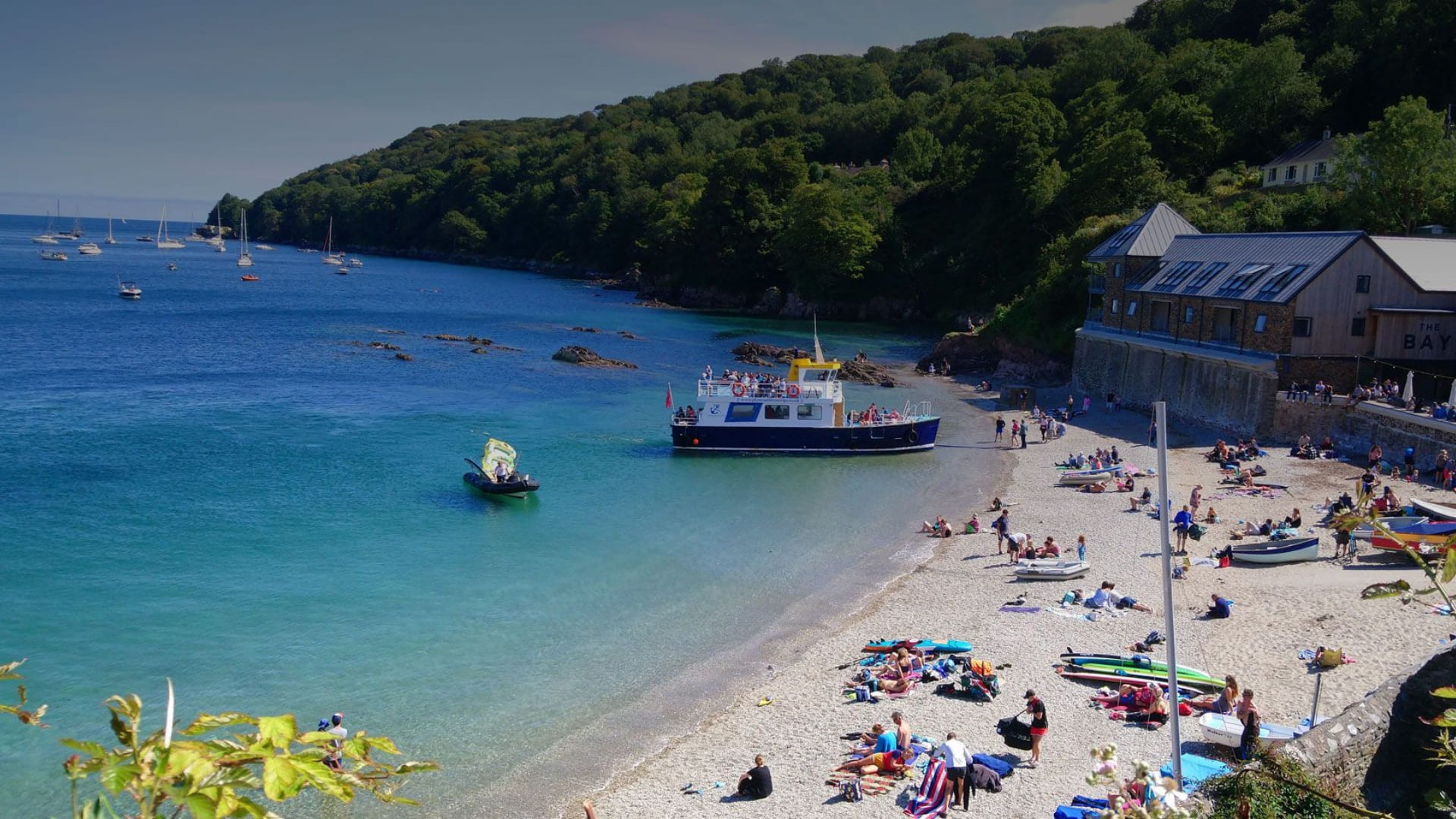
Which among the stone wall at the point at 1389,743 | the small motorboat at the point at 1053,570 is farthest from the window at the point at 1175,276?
the stone wall at the point at 1389,743

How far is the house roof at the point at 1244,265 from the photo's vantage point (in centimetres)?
3766

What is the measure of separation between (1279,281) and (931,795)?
1222 inches

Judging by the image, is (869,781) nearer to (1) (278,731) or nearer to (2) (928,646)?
(2) (928,646)

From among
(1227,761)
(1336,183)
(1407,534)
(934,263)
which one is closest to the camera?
(1227,761)

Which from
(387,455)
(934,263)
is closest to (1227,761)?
(387,455)

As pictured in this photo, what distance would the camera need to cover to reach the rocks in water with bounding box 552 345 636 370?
65250 millimetres

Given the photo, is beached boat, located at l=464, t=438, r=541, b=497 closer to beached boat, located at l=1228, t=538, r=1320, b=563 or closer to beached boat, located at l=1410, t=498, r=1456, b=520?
beached boat, located at l=1228, t=538, r=1320, b=563

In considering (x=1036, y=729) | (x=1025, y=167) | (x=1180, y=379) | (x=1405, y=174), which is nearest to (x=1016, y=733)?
(x=1036, y=729)

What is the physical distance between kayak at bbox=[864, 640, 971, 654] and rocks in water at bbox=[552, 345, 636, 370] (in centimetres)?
4397

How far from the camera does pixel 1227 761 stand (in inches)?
608

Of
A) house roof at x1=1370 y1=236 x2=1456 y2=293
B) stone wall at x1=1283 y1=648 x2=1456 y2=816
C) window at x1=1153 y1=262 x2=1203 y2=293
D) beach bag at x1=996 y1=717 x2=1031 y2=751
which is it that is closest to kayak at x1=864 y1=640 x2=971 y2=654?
beach bag at x1=996 y1=717 x2=1031 y2=751

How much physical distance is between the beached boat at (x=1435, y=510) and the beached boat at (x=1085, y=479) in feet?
31.8

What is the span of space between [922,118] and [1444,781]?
12619 centimetres

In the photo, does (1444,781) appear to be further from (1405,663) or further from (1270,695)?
(1405,663)
